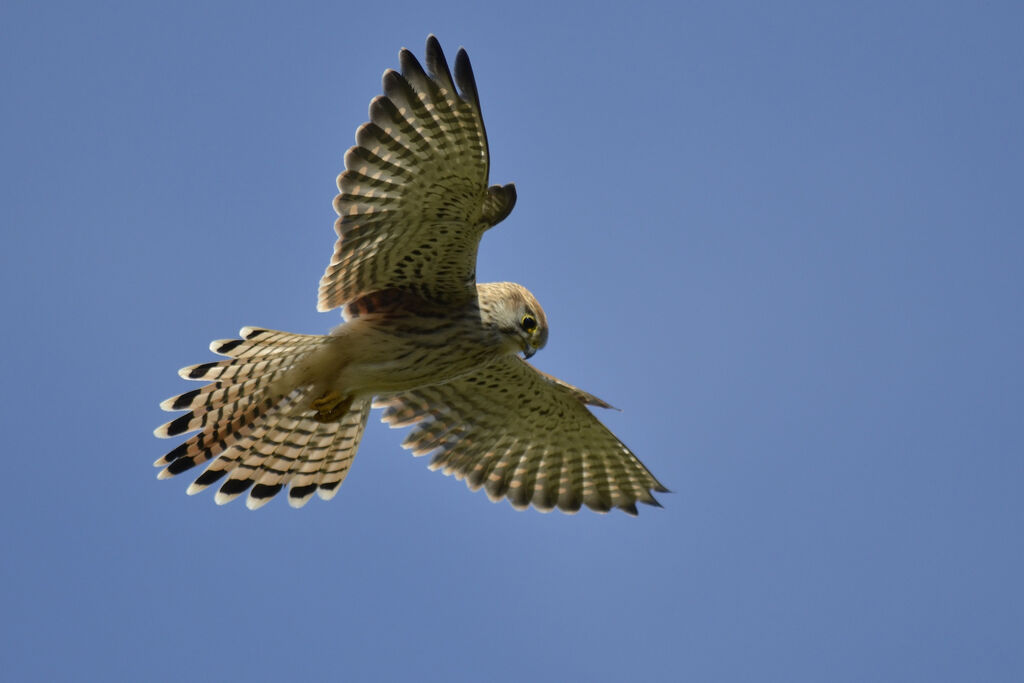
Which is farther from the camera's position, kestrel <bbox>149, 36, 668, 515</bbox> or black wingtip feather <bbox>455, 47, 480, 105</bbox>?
kestrel <bbox>149, 36, 668, 515</bbox>

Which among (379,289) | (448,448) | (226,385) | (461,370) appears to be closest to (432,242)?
(379,289)

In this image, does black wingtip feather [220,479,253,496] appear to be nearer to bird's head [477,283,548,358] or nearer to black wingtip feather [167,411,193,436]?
black wingtip feather [167,411,193,436]

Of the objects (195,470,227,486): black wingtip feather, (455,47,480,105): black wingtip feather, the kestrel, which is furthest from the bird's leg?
(455,47,480,105): black wingtip feather

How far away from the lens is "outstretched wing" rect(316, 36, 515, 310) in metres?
6.80

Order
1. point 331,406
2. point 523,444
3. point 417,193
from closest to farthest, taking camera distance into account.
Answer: point 417,193, point 331,406, point 523,444

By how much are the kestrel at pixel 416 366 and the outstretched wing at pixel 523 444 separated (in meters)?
0.01

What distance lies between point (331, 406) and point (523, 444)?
6.39 ft

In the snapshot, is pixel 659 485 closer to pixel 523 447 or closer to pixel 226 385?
pixel 523 447

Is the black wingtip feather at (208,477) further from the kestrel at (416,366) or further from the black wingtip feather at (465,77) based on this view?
the black wingtip feather at (465,77)

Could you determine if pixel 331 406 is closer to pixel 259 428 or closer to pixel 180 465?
pixel 259 428

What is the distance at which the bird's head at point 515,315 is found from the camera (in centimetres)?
809

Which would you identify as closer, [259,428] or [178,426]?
[178,426]

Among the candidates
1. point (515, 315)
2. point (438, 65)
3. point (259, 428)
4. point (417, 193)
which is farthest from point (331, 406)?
point (438, 65)

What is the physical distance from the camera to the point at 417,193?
283 inches
